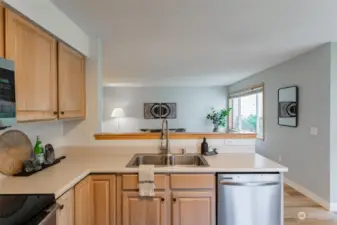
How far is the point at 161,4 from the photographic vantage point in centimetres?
241

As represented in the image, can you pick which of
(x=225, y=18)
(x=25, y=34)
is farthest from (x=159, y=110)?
(x=25, y=34)

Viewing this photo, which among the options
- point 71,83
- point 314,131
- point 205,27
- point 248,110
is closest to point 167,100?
point 248,110

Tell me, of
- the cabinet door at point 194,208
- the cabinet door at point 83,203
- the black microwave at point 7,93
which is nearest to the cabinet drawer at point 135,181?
the cabinet door at point 194,208

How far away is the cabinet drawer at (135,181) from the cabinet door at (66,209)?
1.74 feet

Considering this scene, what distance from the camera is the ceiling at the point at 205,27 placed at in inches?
96.3

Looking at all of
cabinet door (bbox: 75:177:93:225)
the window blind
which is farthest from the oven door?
the window blind

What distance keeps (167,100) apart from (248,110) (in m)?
3.05

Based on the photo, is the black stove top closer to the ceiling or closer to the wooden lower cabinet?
the wooden lower cabinet

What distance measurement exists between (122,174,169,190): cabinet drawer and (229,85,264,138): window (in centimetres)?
353

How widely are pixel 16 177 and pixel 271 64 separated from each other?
4894 mm

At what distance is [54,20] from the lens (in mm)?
2371

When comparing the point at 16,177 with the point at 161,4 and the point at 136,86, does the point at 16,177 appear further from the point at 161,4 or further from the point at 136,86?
the point at 136,86

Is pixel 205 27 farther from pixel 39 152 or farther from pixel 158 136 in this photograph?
pixel 39 152

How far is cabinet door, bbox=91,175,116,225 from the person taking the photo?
248 centimetres
